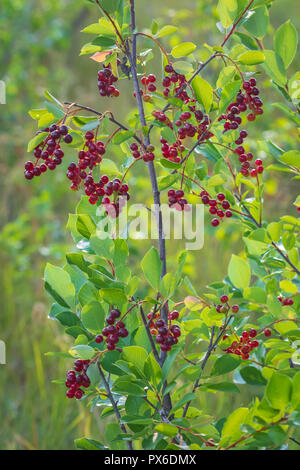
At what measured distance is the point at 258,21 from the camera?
0.79m

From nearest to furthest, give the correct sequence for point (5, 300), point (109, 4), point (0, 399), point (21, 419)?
point (109, 4) < point (21, 419) < point (0, 399) < point (5, 300)

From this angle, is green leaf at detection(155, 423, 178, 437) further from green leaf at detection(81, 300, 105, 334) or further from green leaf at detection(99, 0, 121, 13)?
green leaf at detection(99, 0, 121, 13)

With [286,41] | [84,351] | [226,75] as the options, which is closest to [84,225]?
[84,351]

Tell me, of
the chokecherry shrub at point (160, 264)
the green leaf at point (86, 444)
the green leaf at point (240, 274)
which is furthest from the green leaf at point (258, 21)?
the green leaf at point (86, 444)

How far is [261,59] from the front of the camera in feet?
2.40

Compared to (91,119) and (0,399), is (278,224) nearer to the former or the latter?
(91,119)

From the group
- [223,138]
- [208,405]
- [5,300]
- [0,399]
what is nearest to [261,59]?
[223,138]

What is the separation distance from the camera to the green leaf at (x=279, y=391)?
60cm

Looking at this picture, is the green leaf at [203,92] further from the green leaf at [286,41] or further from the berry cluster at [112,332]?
the berry cluster at [112,332]

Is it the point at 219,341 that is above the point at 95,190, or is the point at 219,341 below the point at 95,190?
below

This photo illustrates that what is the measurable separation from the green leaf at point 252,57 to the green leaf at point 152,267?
0.27m

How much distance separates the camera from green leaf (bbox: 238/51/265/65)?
730 millimetres

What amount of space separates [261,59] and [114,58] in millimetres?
189

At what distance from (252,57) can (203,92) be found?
77 mm
